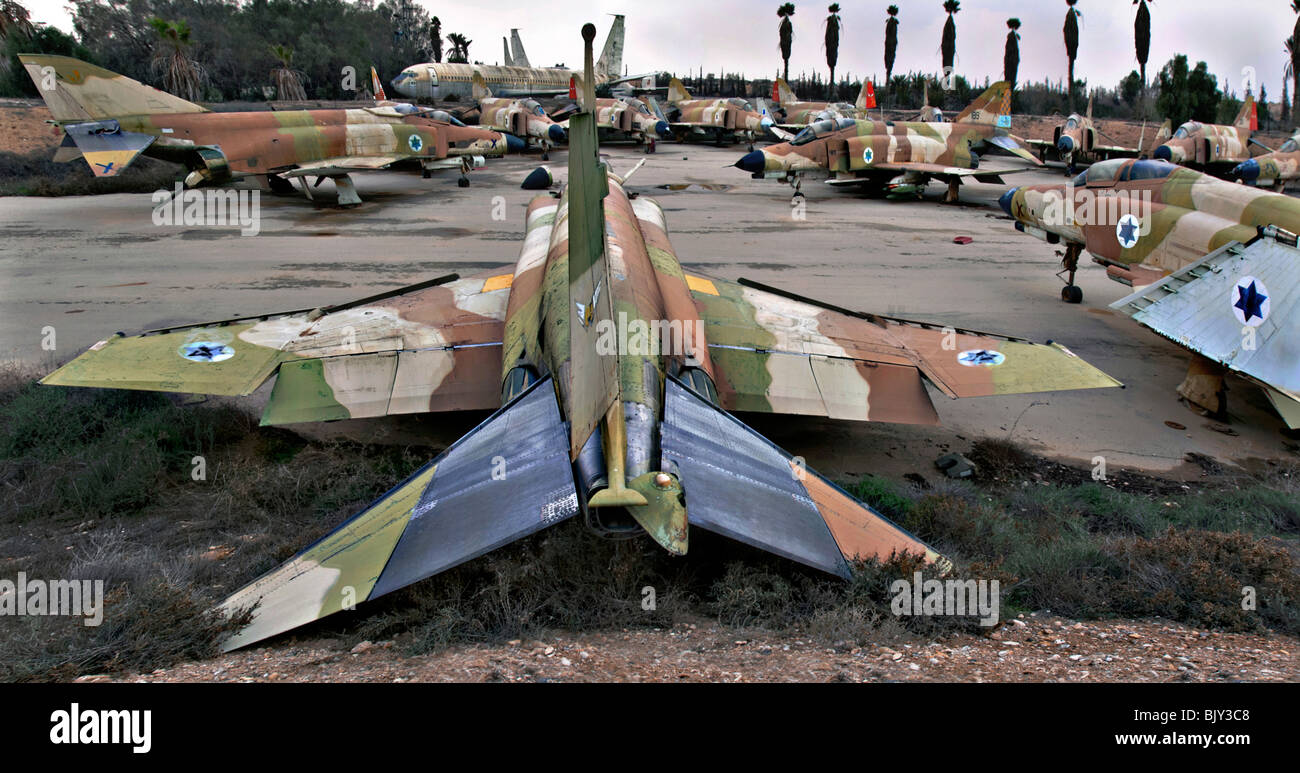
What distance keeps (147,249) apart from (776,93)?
147 feet

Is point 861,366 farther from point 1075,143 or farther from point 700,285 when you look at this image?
point 1075,143

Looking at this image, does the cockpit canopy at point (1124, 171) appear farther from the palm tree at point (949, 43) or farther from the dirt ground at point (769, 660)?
the palm tree at point (949, 43)

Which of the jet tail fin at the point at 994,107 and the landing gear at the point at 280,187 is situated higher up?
the jet tail fin at the point at 994,107

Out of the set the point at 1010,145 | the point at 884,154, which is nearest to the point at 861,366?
the point at 884,154

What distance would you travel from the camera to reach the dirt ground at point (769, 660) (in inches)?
175

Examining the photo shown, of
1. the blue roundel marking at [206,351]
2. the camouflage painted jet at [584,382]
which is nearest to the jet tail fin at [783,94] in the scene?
the camouflage painted jet at [584,382]

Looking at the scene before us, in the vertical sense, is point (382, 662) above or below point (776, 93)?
below

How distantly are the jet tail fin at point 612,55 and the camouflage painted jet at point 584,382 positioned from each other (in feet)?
152

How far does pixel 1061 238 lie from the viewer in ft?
50.8

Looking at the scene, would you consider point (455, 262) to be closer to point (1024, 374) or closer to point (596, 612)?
point (1024, 374)

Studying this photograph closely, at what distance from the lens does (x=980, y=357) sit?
9648 mm

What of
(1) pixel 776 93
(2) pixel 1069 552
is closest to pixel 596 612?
(2) pixel 1069 552

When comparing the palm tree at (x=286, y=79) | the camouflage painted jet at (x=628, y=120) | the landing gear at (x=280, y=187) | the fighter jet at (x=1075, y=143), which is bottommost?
the landing gear at (x=280, y=187)

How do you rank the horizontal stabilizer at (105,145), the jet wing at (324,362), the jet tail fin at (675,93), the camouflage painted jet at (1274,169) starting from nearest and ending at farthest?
1. the jet wing at (324,362)
2. the horizontal stabilizer at (105,145)
3. the camouflage painted jet at (1274,169)
4. the jet tail fin at (675,93)
